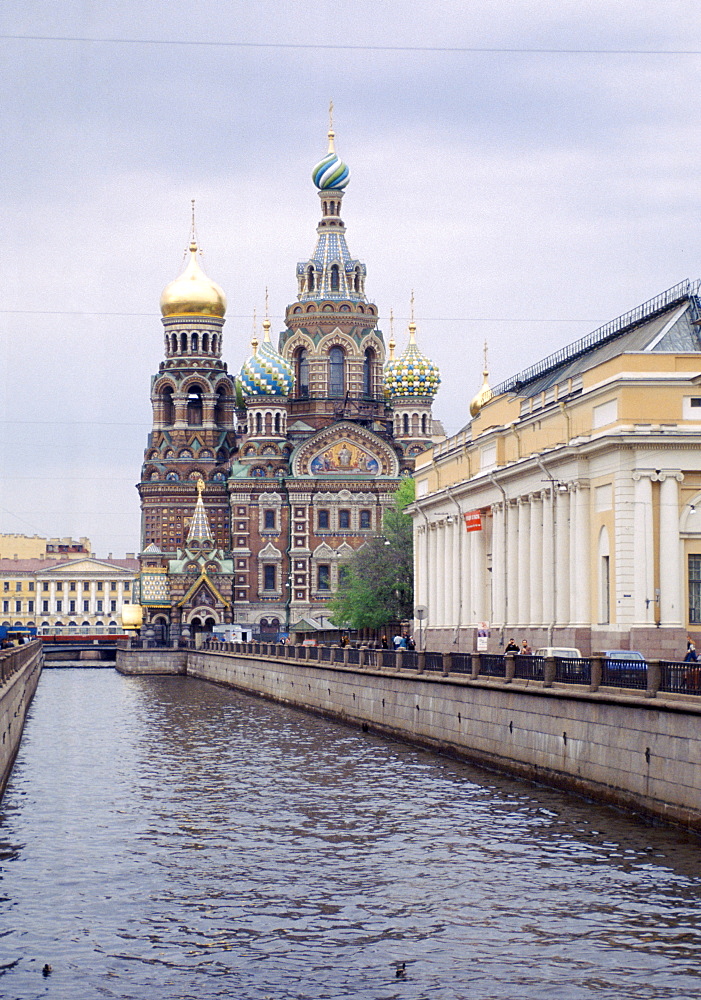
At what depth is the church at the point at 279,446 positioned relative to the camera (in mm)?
110500

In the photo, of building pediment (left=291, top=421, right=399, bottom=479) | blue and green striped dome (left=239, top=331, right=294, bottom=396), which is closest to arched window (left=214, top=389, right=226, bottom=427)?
blue and green striped dome (left=239, top=331, right=294, bottom=396)

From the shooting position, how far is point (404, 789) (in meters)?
30.5

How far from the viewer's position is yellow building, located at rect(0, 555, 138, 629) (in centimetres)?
16625

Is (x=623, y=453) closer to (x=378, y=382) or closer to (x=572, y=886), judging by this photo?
(x=572, y=886)

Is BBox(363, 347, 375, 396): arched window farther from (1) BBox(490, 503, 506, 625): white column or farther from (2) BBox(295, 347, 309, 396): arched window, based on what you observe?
(1) BBox(490, 503, 506, 625): white column

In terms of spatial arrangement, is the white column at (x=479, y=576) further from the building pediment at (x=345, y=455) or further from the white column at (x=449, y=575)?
the building pediment at (x=345, y=455)

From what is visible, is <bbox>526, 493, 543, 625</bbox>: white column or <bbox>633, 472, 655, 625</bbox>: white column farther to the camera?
<bbox>526, 493, 543, 625</bbox>: white column

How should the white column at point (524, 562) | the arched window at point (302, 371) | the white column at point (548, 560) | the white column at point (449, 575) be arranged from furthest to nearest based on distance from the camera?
the arched window at point (302, 371), the white column at point (449, 575), the white column at point (524, 562), the white column at point (548, 560)

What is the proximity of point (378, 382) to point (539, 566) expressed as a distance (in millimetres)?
71269

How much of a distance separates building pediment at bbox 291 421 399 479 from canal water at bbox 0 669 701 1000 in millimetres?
75819

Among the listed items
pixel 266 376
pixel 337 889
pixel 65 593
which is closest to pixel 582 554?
pixel 337 889

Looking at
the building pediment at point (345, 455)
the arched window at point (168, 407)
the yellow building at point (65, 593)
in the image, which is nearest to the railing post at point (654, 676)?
the building pediment at point (345, 455)

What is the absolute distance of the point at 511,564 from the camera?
5003 cm

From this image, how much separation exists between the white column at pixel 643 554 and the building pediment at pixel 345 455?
7195 centimetres
